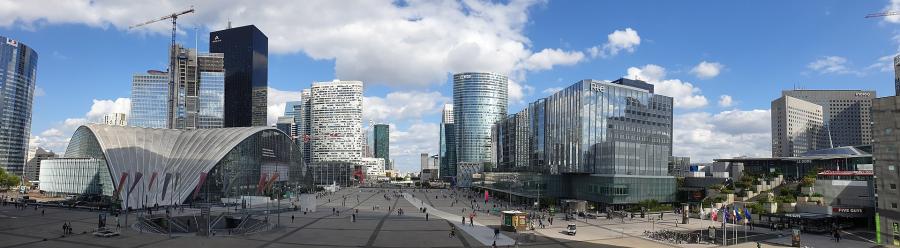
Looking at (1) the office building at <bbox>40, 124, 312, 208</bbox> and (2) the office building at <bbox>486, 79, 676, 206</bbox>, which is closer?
(2) the office building at <bbox>486, 79, 676, 206</bbox>

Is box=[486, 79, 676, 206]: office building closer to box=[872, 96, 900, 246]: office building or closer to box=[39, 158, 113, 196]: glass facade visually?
box=[872, 96, 900, 246]: office building

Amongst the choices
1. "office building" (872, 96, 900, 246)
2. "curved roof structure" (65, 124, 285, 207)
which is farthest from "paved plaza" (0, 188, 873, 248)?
"curved roof structure" (65, 124, 285, 207)

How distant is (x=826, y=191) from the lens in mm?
78625

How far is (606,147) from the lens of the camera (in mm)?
100000

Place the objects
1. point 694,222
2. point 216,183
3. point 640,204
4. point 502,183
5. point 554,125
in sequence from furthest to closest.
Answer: point 502,183 < point 554,125 < point 216,183 < point 640,204 < point 694,222

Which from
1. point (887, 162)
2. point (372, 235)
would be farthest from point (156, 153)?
point (887, 162)

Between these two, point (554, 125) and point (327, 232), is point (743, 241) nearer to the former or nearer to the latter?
point (327, 232)

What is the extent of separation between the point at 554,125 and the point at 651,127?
21194 mm

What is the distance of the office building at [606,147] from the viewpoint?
9769 centimetres

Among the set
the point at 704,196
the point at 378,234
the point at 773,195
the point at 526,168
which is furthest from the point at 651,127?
the point at 378,234

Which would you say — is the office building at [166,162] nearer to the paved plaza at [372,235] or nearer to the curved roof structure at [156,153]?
the curved roof structure at [156,153]

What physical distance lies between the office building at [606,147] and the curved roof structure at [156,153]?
6263cm

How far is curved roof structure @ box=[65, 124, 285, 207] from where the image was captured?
96.1 m

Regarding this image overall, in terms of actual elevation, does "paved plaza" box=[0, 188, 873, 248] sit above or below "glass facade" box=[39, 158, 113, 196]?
below
